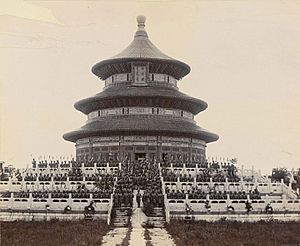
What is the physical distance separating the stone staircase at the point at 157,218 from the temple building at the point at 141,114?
22234mm

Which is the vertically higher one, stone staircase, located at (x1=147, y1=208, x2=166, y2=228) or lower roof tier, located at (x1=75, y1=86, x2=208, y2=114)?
lower roof tier, located at (x1=75, y1=86, x2=208, y2=114)

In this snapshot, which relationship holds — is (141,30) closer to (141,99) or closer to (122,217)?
(141,99)

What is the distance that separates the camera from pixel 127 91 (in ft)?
193

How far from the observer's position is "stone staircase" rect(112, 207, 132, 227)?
3117 cm

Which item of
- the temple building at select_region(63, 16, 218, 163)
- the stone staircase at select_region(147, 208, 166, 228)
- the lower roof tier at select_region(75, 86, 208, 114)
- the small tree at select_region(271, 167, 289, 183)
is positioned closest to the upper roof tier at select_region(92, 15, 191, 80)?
the temple building at select_region(63, 16, 218, 163)

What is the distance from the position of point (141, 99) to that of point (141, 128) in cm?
432

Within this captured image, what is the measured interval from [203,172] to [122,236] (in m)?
19.0

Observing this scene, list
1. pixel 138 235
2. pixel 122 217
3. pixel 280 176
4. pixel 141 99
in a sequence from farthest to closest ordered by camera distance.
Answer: pixel 141 99 < pixel 280 176 < pixel 122 217 < pixel 138 235

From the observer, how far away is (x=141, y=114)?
59.1 m

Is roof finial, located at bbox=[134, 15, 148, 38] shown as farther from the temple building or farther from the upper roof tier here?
the temple building

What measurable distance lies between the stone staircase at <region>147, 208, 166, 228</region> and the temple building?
2223 centimetres

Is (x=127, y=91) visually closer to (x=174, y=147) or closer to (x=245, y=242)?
(x=174, y=147)

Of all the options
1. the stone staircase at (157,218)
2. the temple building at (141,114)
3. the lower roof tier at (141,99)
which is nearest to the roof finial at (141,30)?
the temple building at (141,114)

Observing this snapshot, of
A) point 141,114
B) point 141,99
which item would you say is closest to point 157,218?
point 141,114
